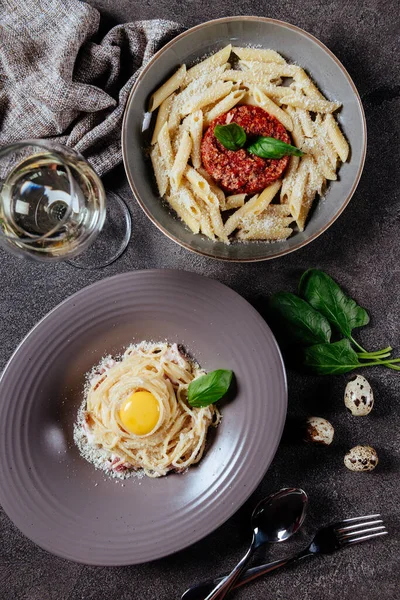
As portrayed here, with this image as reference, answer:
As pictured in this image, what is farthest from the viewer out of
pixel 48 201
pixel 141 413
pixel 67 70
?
pixel 67 70

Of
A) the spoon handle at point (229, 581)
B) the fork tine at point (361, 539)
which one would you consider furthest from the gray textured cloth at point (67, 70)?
the fork tine at point (361, 539)

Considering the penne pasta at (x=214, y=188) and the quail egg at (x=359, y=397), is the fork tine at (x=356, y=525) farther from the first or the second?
the penne pasta at (x=214, y=188)

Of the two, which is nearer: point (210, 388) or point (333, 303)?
point (210, 388)

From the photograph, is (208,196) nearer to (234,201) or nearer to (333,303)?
(234,201)

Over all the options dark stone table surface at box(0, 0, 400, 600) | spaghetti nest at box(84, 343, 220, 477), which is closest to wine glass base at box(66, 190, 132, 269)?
dark stone table surface at box(0, 0, 400, 600)

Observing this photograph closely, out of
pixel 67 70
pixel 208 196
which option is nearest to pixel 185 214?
pixel 208 196

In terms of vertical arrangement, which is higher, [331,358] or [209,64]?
[209,64]
